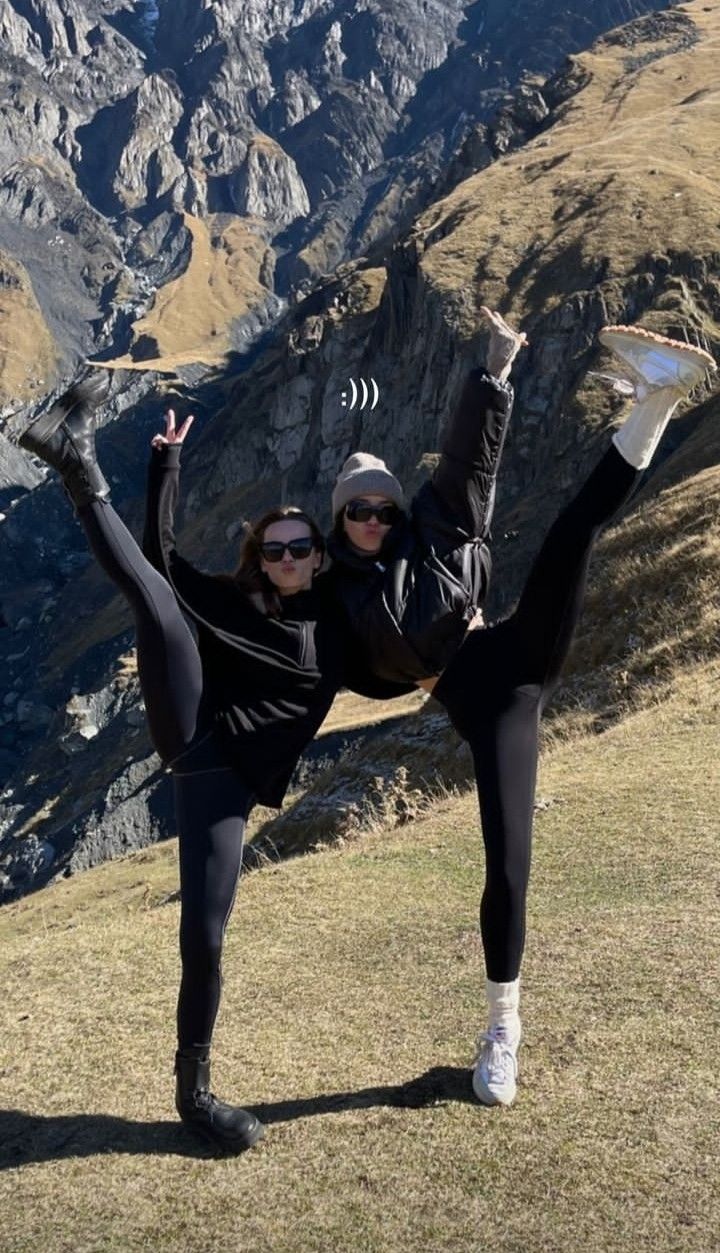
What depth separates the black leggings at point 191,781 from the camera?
16.9ft

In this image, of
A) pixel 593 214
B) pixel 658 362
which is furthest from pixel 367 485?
pixel 593 214

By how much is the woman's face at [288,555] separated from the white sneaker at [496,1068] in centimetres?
226

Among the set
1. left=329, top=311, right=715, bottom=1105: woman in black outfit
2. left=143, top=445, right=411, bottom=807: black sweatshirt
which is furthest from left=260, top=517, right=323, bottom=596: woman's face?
left=329, top=311, right=715, bottom=1105: woman in black outfit

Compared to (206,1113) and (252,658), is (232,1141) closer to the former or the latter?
(206,1113)

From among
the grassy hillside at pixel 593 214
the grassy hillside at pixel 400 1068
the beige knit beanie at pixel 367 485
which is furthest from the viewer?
the grassy hillside at pixel 593 214

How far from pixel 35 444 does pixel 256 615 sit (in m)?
1.24

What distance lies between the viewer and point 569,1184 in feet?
14.9

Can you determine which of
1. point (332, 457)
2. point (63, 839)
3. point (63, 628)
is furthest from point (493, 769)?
point (63, 628)

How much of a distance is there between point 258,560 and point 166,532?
50 cm

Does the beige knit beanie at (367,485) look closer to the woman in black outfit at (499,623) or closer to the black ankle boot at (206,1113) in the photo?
the woman in black outfit at (499,623)

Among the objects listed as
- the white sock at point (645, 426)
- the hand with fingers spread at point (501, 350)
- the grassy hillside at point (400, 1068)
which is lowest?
the grassy hillside at point (400, 1068)

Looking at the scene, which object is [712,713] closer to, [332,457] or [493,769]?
[493,769]

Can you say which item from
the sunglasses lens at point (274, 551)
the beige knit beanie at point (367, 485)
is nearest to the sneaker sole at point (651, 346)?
the beige knit beanie at point (367, 485)

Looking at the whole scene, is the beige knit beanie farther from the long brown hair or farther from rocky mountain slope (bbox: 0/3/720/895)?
rocky mountain slope (bbox: 0/3/720/895)
